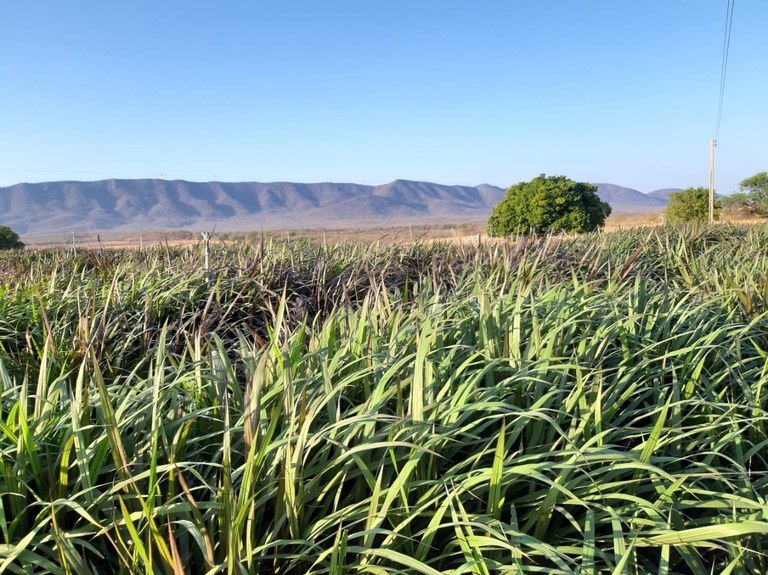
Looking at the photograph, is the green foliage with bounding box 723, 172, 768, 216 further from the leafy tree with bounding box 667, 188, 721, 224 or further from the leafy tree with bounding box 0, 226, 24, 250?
the leafy tree with bounding box 0, 226, 24, 250

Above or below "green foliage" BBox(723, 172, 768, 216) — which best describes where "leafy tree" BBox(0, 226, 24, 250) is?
below

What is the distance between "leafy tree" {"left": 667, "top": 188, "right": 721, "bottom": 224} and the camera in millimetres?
35875

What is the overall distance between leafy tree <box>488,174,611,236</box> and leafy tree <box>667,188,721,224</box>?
7.69m

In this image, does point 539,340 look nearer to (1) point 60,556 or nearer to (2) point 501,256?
(1) point 60,556

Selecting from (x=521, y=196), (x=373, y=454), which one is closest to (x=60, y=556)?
(x=373, y=454)

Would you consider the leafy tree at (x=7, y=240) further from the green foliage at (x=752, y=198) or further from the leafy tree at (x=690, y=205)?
the green foliage at (x=752, y=198)

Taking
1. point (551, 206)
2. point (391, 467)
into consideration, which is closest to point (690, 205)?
point (551, 206)

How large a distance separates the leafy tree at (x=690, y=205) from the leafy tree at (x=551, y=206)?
769 centimetres

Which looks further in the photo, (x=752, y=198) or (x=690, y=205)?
(x=752, y=198)

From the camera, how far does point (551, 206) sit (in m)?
30.0

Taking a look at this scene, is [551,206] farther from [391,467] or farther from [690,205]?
[391,467]

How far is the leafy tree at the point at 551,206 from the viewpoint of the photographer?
2939cm

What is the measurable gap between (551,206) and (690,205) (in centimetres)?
1283

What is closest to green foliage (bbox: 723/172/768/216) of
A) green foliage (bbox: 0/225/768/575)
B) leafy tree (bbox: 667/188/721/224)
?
leafy tree (bbox: 667/188/721/224)
